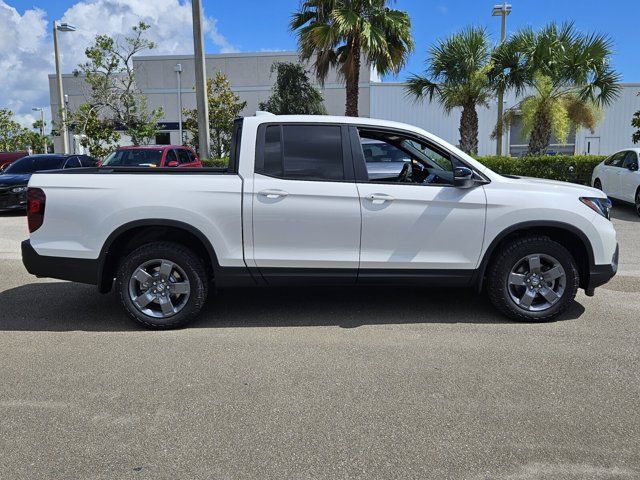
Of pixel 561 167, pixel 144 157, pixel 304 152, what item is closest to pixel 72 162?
pixel 144 157

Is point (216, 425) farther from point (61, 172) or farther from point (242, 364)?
point (61, 172)

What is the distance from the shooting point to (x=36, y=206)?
4887 mm

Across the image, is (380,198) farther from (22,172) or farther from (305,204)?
(22,172)

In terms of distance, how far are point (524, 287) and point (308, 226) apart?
2093 mm

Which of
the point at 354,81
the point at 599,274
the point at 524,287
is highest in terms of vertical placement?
the point at 354,81

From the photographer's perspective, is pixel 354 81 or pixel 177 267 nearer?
pixel 177 267

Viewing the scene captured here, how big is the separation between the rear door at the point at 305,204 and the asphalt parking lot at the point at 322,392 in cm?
64

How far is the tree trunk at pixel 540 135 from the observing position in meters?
16.3

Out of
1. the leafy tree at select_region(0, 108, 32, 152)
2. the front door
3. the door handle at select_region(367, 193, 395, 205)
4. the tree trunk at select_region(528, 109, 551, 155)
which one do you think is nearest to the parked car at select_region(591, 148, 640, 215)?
the tree trunk at select_region(528, 109, 551, 155)

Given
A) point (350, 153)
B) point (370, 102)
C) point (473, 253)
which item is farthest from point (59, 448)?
point (370, 102)

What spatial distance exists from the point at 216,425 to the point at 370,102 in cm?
3310

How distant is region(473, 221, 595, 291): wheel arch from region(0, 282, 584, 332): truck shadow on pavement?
1.68 feet

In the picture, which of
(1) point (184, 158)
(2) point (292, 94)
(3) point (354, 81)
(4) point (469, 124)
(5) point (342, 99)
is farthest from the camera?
(5) point (342, 99)

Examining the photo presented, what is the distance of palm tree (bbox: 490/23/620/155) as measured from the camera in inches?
621
